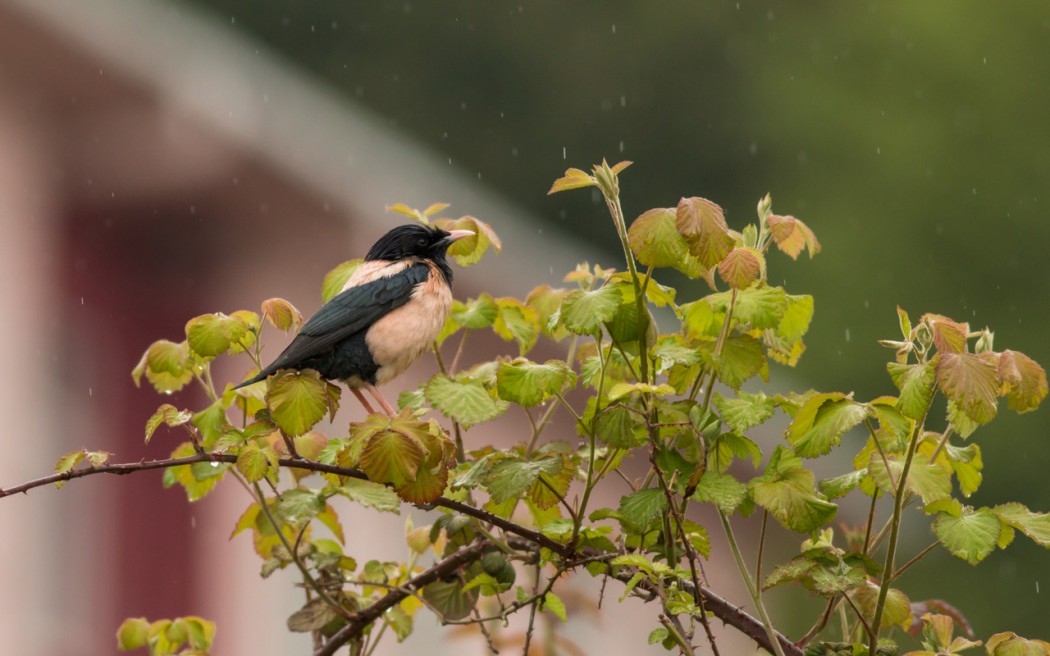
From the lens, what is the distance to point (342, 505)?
7.08 m

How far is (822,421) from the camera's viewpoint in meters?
1.89

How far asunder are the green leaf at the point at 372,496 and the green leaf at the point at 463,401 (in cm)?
16

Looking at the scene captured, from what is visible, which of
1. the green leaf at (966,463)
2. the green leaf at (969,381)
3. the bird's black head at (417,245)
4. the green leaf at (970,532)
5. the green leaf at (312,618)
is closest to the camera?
the green leaf at (969,381)

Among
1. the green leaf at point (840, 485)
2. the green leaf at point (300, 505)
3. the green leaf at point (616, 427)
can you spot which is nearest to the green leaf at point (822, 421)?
the green leaf at point (840, 485)

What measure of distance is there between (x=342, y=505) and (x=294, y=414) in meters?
5.19

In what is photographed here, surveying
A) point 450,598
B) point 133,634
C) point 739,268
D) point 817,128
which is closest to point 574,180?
point 739,268

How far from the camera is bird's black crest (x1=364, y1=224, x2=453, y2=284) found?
8.91 ft

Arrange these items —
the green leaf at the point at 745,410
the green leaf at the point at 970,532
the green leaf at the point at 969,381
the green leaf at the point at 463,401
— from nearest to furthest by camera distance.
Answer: the green leaf at the point at 969,381, the green leaf at the point at 970,532, the green leaf at the point at 745,410, the green leaf at the point at 463,401

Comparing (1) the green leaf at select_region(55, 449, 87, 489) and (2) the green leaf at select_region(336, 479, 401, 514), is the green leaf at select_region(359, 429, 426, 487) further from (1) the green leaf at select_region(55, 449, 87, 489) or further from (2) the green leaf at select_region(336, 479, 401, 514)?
(1) the green leaf at select_region(55, 449, 87, 489)

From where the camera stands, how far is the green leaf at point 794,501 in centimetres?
190

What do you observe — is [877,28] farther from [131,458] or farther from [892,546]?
[892,546]

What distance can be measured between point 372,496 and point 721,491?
0.55 metres

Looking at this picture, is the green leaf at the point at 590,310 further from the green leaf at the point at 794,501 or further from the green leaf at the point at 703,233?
the green leaf at the point at 794,501

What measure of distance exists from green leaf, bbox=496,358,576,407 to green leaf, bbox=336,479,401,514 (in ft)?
0.91
